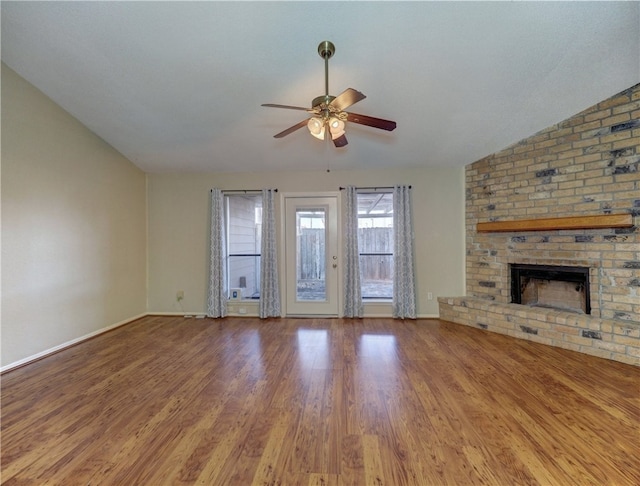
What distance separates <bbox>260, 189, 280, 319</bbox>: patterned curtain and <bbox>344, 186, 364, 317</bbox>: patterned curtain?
1.15m

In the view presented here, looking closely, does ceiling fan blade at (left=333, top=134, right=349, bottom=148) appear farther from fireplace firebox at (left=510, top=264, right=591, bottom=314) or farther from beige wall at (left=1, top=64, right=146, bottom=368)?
beige wall at (left=1, top=64, right=146, bottom=368)

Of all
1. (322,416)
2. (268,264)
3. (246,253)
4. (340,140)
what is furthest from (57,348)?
(340,140)

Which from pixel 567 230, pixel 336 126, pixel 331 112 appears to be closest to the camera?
pixel 331 112

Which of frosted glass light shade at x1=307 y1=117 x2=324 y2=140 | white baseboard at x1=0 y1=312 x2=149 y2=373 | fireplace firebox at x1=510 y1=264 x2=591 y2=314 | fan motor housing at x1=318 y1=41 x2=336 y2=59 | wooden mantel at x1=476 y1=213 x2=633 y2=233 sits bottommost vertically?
white baseboard at x1=0 y1=312 x2=149 y2=373

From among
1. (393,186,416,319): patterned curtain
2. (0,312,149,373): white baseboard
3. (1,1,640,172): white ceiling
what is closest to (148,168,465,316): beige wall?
(393,186,416,319): patterned curtain

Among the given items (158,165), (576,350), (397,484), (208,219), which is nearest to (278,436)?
(397,484)

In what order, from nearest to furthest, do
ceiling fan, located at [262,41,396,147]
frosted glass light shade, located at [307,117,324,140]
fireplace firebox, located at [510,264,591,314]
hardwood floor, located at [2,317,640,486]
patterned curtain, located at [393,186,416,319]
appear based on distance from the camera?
hardwood floor, located at [2,317,640,486] → ceiling fan, located at [262,41,396,147] → frosted glass light shade, located at [307,117,324,140] → fireplace firebox, located at [510,264,591,314] → patterned curtain, located at [393,186,416,319]

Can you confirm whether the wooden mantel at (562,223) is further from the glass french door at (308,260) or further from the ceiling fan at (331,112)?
the ceiling fan at (331,112)

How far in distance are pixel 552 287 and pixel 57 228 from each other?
245 inches

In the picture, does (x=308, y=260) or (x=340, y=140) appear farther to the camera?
(x=308, y=260)

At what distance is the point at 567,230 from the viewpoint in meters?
3.42

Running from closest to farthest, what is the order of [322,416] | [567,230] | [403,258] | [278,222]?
[322,416] → [567,230] → [403,258] → [278,222]

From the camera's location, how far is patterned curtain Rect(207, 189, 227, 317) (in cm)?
468

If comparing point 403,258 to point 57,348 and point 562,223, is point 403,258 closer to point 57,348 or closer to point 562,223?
point 562,223
